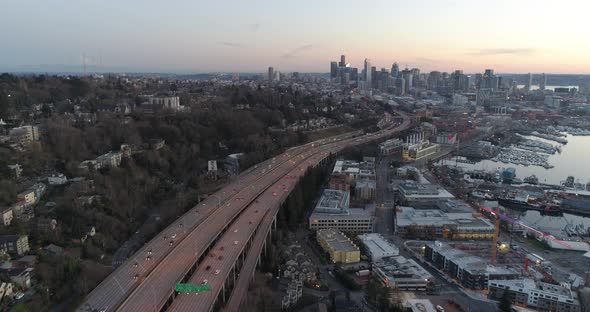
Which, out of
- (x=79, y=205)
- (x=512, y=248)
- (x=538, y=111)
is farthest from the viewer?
(x=538, y=111)

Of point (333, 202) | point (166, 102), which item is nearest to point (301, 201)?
point (333, 202)

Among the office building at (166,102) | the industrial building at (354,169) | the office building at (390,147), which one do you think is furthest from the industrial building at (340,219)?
the office building at (166,102)

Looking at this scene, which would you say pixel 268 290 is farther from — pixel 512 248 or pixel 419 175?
pixel 419 175

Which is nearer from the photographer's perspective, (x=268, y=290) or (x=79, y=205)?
(x=268, y=290)

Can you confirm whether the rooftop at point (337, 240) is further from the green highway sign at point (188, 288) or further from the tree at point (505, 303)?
the green highway sign at point (188, 288)

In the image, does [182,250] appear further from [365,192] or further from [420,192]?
[420,192]

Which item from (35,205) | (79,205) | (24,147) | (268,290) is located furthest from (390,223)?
(24,147)
